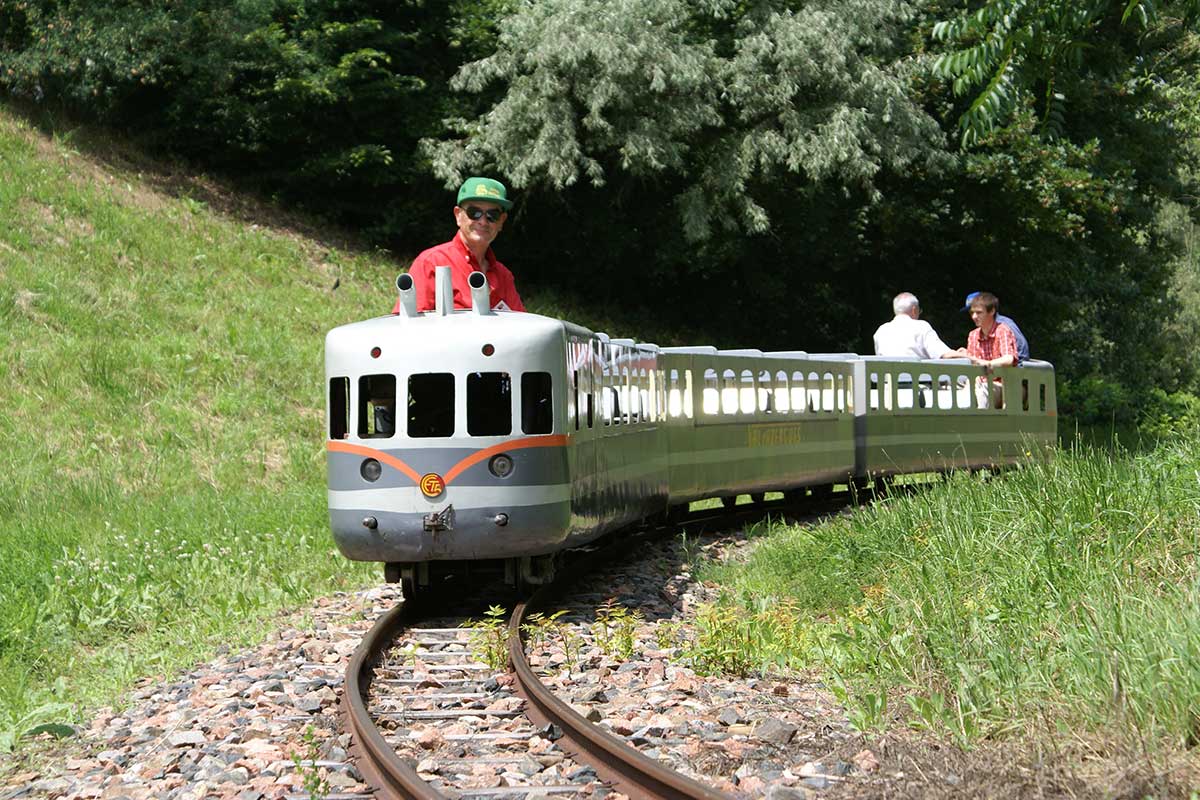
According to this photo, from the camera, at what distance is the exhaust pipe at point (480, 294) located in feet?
32.9

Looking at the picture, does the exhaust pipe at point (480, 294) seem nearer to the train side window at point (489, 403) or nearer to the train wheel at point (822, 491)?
the train side window at point (489, 403)

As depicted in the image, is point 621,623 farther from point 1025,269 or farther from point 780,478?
point 1025,269

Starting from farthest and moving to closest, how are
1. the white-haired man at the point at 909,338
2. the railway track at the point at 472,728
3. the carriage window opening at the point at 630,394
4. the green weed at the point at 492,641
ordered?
1. the white-haired man at the point at 909,338
2. the carriage window opening at the point at 630,394
3. the green weed at the point at 492,641
4. the railway track at the point at 472,728

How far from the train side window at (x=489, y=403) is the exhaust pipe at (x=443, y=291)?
20.5 inches

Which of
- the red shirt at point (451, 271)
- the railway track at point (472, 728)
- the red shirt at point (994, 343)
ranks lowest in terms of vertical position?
the railway track at point (472, 728)

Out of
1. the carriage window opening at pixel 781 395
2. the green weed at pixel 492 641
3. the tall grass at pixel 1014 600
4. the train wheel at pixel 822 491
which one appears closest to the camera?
the tall grass at pixel 1014 600

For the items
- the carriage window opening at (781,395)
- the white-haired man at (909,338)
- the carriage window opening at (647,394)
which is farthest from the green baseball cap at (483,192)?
the white-haired man at (909,338)

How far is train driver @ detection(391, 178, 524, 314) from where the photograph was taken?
10133mm

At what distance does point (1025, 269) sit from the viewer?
1439 inches

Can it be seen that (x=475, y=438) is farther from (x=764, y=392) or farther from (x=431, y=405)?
(x=764, y=392)

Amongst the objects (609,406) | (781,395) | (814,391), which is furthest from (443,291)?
(814,391)

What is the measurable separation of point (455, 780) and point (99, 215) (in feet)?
72.9

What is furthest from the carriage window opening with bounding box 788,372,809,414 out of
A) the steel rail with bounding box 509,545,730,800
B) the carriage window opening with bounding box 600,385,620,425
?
the steel rail with bounding box 509,545,730,800

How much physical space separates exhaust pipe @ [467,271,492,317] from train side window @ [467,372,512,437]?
46 cm
